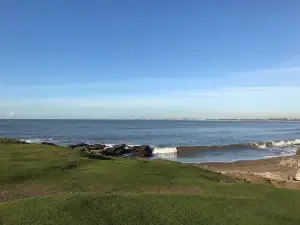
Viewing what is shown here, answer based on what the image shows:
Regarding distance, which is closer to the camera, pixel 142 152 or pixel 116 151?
pixel 116 151

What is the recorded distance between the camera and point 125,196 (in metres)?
11.2

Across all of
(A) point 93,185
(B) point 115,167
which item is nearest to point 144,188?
(A) point 93,185

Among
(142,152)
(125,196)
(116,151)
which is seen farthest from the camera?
(142,152)

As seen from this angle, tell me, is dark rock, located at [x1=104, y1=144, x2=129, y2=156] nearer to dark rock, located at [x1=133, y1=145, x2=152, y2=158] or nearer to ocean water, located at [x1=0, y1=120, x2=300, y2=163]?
dark rock, located at [x1=133, y1=145, x2=152, y2=158]

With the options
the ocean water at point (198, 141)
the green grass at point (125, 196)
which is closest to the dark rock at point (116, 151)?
the ocean water at point (198, 141)

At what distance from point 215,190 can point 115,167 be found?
18.3ft

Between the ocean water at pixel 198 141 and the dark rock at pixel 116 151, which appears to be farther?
the ocean water at pixel 198 141

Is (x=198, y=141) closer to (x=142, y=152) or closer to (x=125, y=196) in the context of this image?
(x=142, y=152)

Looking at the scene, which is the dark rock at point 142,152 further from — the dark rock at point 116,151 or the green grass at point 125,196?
the green grass at point 125,196

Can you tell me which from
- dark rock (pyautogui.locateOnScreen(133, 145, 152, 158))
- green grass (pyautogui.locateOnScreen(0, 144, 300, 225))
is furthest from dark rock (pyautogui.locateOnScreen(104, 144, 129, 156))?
green grass (pyautogui.locateOnScreen(0, 144, 300, 225))

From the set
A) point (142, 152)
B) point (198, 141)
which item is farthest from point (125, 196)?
point (198, 141)

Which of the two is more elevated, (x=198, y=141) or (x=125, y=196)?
(x=125, y=196)

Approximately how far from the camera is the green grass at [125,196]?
31.6 ft

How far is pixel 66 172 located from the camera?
15.9m
